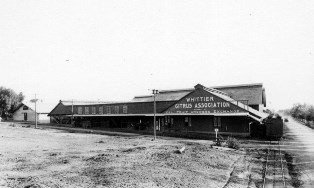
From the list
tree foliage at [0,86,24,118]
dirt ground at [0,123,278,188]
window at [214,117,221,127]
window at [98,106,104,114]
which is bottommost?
dirt ground at [0,123,278,188]

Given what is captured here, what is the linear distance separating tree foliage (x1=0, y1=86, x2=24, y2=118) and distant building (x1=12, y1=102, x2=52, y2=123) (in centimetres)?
195

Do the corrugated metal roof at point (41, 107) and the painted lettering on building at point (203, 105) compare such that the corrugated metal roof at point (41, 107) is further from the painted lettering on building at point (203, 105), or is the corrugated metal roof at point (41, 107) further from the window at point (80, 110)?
the painted lettering on building at point (203, 105)

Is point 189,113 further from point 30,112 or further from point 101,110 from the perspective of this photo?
point 30,112

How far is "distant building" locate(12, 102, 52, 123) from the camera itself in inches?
2729

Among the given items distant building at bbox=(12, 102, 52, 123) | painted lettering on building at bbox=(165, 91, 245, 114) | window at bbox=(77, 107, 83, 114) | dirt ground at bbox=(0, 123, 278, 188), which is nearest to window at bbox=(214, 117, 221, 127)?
painted lettering on building at bbox=(165, 91, 245, 114)

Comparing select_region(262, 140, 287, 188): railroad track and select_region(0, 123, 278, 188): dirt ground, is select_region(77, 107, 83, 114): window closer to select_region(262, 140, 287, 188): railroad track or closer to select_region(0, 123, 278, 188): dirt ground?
select_region(0, 123, 278, 188): dirt ground

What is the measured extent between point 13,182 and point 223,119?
29833 mm

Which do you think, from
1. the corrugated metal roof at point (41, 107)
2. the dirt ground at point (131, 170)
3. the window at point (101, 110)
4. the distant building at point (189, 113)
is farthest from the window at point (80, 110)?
the dirt ground at point (131, 170)

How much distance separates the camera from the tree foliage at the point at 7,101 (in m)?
72.5

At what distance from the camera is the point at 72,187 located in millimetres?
12492

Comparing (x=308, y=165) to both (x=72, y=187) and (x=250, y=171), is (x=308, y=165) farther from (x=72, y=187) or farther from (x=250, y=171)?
(x=72, y=187)

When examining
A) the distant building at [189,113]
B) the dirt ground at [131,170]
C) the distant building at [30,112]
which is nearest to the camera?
the dirt ground at [131,170]

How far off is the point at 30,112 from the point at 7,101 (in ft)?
28.8

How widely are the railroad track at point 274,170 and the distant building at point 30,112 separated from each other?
198 ft
